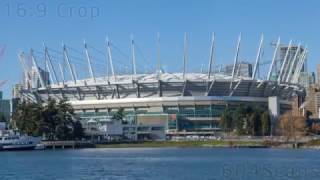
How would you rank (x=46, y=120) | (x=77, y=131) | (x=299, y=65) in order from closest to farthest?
1. (x=46, y=120)
2. (x=77, y=131)
3. (x=299, y=65)

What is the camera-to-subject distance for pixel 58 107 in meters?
136

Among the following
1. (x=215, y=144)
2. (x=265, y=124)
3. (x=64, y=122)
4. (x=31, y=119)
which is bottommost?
(x=215, y=144)

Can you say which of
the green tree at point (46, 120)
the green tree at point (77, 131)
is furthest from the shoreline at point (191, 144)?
the green tree at point (46, 120)

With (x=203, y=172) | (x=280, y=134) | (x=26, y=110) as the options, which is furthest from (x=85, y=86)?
(x=203, y=172)

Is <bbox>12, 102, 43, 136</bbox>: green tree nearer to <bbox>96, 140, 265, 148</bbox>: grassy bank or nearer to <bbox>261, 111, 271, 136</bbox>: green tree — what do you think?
<bbox>96, 140, 265, 148</bbox>: grassy bank

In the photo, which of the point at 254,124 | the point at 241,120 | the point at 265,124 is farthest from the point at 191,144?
the point at 265,124

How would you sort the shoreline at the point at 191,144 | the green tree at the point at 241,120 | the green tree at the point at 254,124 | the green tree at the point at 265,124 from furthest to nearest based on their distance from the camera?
the green tree at the point at 265,124 < the green tree at the point at 254,124 < the green tree at the point at 241,120 < the shoreline at the point at 191,144

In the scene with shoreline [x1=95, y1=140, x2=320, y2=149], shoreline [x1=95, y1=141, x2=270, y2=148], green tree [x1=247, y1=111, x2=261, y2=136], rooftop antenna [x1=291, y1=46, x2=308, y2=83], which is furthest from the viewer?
rooftop antenna [x1=291, y1=46, x2=308, y2=83]

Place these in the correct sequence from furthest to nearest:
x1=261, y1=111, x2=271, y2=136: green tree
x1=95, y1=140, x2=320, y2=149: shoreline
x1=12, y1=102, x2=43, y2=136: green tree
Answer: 1. x1=261, y1=111, x2=271, y2=136: green tree
2. x1=12, y1=102, x2=43, y2=136: green tree
3. x1=95, y1=140, x2=320, y2=149: shoreline

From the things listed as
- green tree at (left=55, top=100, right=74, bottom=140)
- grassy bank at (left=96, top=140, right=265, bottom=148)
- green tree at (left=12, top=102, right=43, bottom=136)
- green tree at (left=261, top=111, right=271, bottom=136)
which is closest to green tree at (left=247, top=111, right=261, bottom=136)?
green tree at (left=261, top=111, right=271, bottom=136)

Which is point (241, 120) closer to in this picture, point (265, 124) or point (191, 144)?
point (265, 124)

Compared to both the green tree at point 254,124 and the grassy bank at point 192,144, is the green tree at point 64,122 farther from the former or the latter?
the green tree at point 254,124

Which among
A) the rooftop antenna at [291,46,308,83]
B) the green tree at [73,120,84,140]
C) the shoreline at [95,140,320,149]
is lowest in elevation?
the shoreline at [95,140,320,149]

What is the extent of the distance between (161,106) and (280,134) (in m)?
34.1
